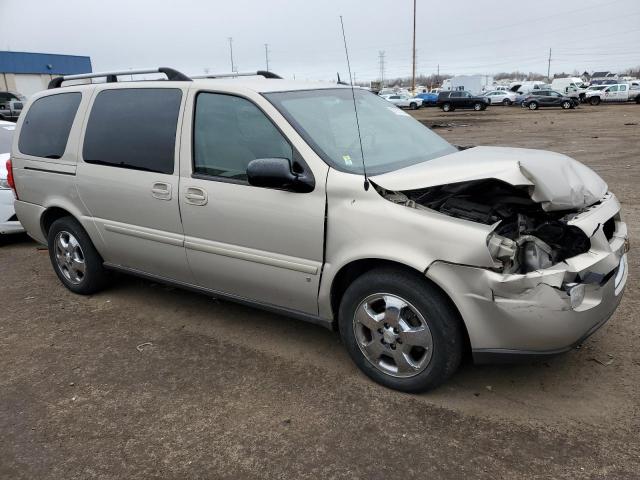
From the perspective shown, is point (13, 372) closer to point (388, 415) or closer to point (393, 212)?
point (388, 415)

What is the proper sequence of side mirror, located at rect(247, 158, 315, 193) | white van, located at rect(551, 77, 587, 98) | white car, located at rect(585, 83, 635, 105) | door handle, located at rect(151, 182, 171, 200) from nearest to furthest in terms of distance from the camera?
side mirror, located at rect(247, 158, 315, 193) → door handle, located at rect(151, 182, 171, 200) → white car, located at rect(585, 83, 635, 105) → white van, located at rect(551, 77, 587, 98)

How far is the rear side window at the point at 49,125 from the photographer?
4656 mm

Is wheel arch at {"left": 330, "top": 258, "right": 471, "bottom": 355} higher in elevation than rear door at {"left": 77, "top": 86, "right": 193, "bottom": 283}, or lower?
lower

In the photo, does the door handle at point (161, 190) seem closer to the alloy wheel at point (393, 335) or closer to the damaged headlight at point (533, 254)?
the alloy wheel at point (393, 335)

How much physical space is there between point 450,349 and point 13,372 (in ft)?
9.46

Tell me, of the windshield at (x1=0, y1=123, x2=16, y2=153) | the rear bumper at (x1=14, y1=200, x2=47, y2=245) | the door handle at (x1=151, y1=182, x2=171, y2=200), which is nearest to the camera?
the door handle at (x1=151, y1=182, x2=171, y2=200)

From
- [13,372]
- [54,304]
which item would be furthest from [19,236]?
[13,372]

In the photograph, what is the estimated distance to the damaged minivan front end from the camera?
274 centimetres

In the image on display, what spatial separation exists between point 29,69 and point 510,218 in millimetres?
59640

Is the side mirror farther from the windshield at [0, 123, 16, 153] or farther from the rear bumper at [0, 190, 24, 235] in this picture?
the windshield at [0, 123, 16, 153]

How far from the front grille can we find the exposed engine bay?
330 millimetres

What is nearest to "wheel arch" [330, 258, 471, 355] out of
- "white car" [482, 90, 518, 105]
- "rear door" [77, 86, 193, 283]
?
"rear door" [77, 86, 193, 283]

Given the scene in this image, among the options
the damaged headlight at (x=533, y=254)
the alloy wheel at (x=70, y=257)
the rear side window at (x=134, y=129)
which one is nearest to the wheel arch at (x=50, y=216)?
the alloy wheel at (x=70, y=257)

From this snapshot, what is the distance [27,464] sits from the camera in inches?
108
